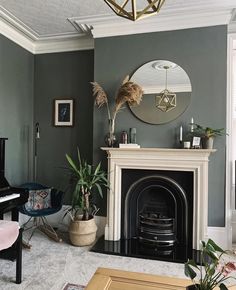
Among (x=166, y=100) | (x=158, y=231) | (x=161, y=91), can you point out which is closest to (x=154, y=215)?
(x=158, y=231)

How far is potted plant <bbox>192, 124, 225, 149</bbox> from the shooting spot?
287cm

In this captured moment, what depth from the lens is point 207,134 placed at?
9.41 ft

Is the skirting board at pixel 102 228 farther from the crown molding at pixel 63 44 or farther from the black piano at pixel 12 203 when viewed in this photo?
the crown molding at pixel 63 44

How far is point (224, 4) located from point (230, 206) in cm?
237

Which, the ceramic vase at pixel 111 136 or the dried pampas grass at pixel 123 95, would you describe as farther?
the ceramic vase at pixel 111 136

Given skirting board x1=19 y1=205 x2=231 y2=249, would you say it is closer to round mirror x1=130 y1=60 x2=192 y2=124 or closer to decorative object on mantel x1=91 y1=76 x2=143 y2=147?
decorative object on mantel x1=91 y1=76 x2=143 y2=147

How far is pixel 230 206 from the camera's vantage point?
3.06m

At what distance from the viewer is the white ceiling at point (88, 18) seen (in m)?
2.78

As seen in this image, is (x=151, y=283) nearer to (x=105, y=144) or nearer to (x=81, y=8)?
(x=105, y=144)

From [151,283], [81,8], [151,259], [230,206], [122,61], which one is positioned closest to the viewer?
[151,283]

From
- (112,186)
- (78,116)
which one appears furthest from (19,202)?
(78,116)

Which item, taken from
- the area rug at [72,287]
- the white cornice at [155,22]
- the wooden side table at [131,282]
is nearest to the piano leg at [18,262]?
the area rug at [72,287]

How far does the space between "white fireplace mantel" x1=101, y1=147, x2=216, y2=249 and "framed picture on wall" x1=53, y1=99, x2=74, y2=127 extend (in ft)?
3.33

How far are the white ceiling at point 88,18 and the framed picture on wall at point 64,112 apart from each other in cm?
96
